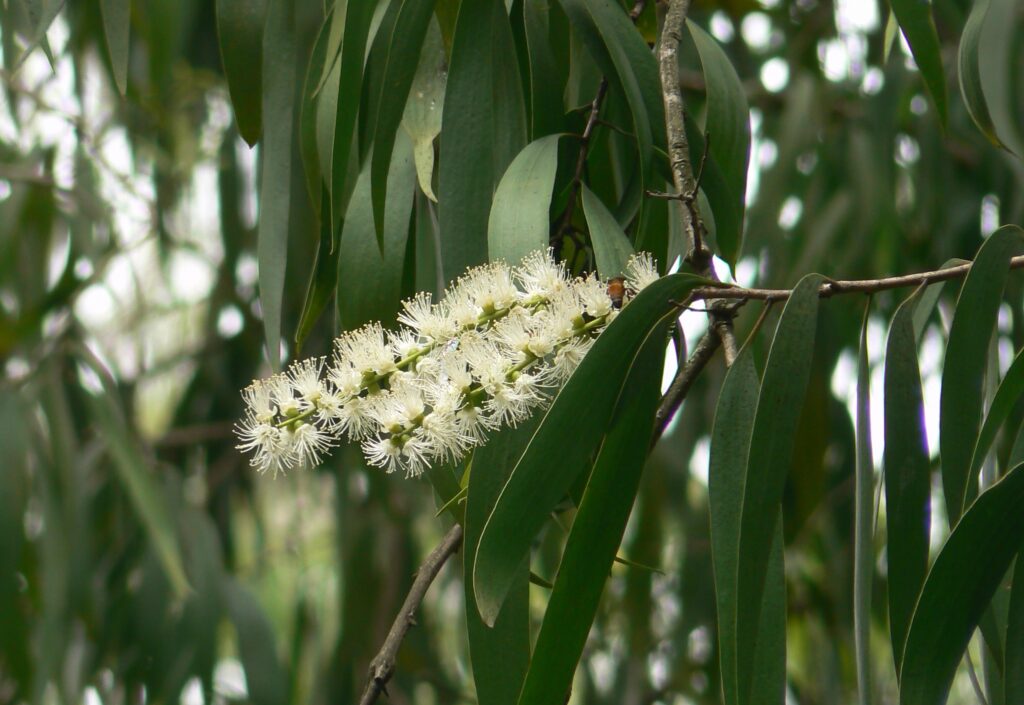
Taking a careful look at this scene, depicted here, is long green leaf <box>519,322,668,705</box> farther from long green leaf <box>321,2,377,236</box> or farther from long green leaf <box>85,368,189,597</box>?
long green leaf <box>85,368,189,597</box>

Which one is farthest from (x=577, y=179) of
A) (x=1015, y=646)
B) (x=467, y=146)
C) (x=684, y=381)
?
(x=1015, y=646)

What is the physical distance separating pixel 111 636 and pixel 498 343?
1.39 meters

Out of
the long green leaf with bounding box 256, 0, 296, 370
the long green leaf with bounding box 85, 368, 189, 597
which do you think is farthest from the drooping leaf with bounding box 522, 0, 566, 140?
the long green leaf with bounding box 85, 368, 189, 597

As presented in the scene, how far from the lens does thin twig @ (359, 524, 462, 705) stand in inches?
27.0

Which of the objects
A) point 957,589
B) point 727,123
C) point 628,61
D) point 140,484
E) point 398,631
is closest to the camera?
point 957,589

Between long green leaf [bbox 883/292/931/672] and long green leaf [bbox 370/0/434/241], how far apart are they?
1.23 ft

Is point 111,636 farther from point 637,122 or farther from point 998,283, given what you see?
point 998,283

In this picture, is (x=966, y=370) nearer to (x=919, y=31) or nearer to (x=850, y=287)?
(x=850, y=287)

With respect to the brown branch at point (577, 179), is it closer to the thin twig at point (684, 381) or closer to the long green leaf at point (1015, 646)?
the thin twig at point (684, 381)

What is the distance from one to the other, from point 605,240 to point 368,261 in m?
0.19

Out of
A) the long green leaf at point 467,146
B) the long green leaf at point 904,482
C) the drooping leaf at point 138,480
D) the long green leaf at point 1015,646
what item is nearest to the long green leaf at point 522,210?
the long green leaf at point 467,146

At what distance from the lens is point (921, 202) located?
6.54 feet

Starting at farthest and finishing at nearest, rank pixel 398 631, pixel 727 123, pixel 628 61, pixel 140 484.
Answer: pixel 140 484
pixel 727 123
pixel 628 61
pixel 398 631

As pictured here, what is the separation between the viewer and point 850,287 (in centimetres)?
65
